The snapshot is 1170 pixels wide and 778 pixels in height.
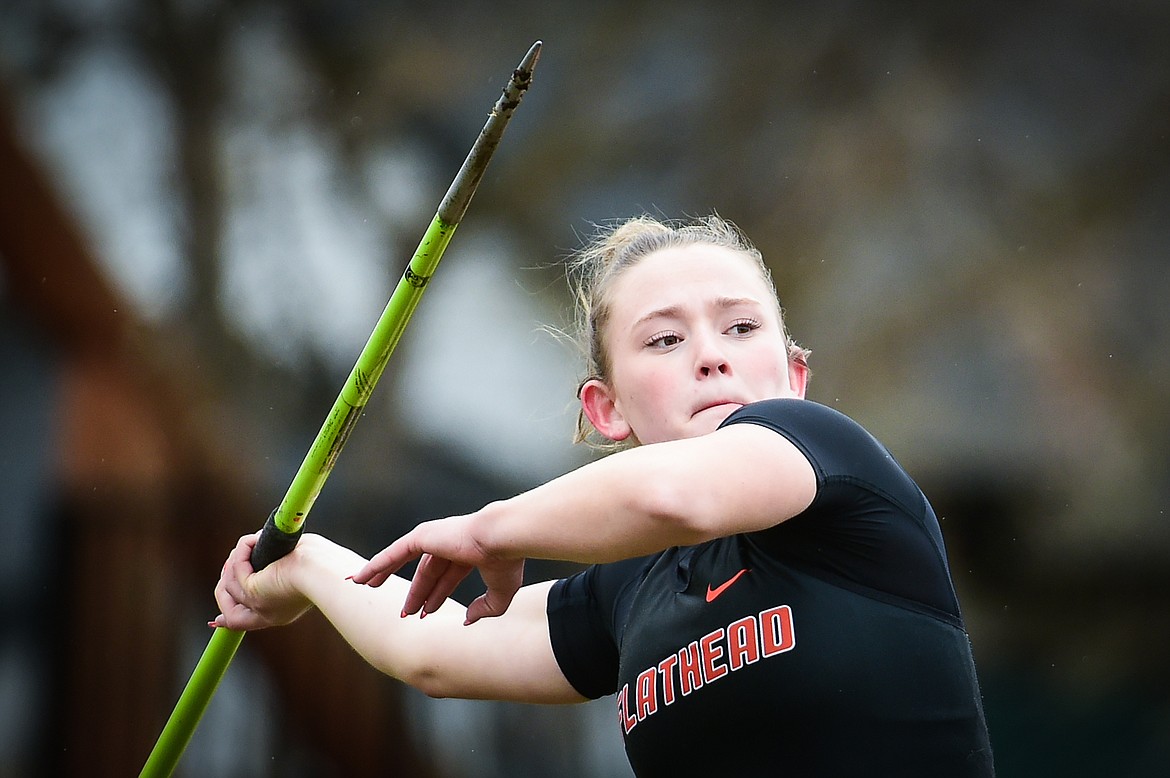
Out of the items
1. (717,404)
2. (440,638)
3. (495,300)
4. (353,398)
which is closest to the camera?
(717,404)

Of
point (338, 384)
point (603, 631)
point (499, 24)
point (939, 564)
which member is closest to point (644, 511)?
point (939, 564)

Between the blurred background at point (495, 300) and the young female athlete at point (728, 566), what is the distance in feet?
6.27

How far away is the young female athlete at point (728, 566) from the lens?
90 centimetres

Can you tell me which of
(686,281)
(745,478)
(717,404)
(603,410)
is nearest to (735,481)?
(745,478)

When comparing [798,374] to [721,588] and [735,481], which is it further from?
[735,481]

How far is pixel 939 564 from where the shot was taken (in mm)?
1054

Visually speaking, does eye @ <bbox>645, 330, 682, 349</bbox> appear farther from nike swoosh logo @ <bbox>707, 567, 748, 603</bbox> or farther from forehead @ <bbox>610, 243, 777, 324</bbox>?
nike swoosh logo @ <bbox>707, 567, 748, 603</bbox>

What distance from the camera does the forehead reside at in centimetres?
127

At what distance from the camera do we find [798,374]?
58.6 inches

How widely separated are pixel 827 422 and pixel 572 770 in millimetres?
2507

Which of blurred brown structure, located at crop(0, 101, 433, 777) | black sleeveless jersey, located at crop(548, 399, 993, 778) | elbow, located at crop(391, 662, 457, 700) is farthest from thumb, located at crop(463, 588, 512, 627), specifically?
blurred brown structure, located at crop(0, 101, 433, 777)

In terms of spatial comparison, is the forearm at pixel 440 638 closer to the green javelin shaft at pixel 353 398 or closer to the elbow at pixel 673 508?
the green javelin shaft at pixel 353 398

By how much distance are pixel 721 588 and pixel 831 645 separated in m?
0.12

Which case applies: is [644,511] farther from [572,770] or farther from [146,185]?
[146,185]
